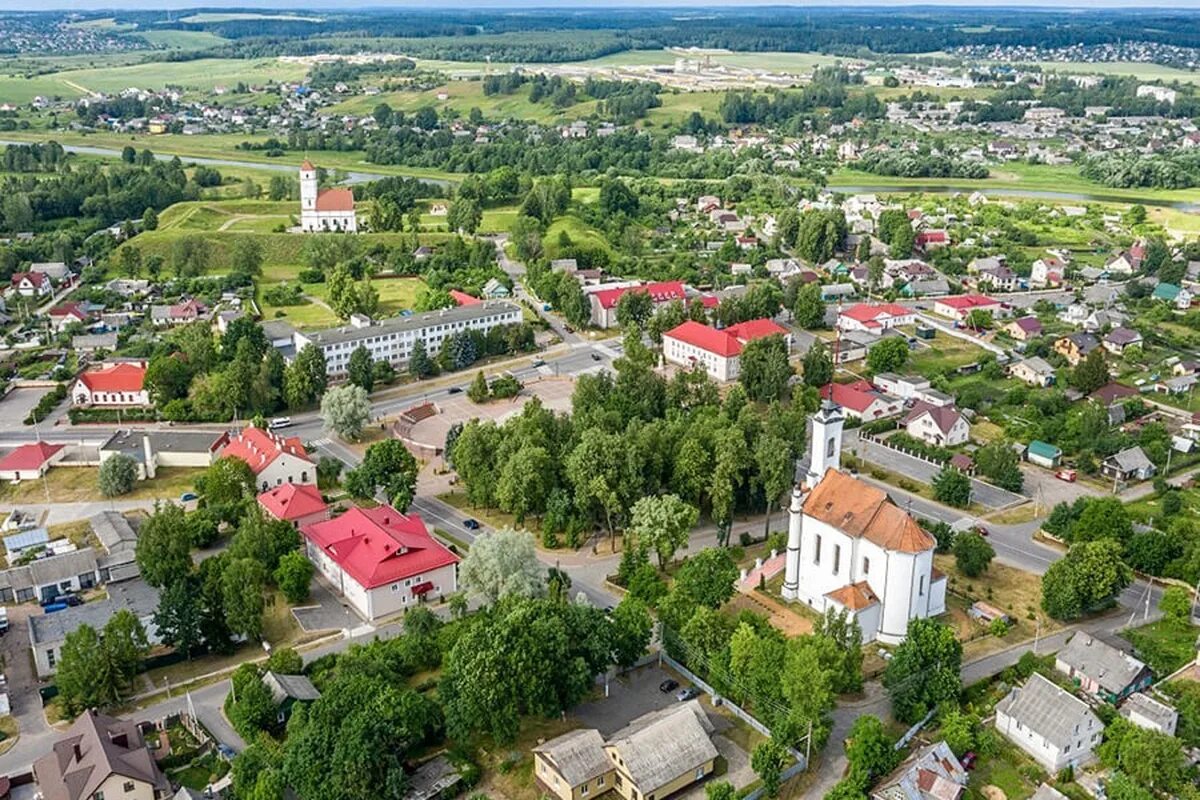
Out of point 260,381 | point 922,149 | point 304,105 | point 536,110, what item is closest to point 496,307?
point 260,381

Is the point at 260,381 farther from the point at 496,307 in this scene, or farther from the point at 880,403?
the point at 880,403

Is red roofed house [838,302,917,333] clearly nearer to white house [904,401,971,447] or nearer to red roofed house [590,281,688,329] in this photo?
red roofed house [590,281,688,329]

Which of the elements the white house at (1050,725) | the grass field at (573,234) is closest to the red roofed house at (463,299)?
the grass field at (573,234)

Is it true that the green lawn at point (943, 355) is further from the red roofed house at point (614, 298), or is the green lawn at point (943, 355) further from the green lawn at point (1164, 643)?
the green lawn at point (1164, 643)

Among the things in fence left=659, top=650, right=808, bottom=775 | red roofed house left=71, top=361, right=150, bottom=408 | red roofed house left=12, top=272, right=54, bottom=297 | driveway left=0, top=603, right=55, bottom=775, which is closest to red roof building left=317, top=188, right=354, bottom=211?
red roofed house left=12, top=272, right=54, bottom=297

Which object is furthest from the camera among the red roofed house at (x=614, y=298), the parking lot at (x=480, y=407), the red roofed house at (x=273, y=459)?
the red roofed house at (x=614, y=298)

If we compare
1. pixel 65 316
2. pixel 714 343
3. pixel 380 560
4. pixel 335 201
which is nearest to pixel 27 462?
pixel 380 560
